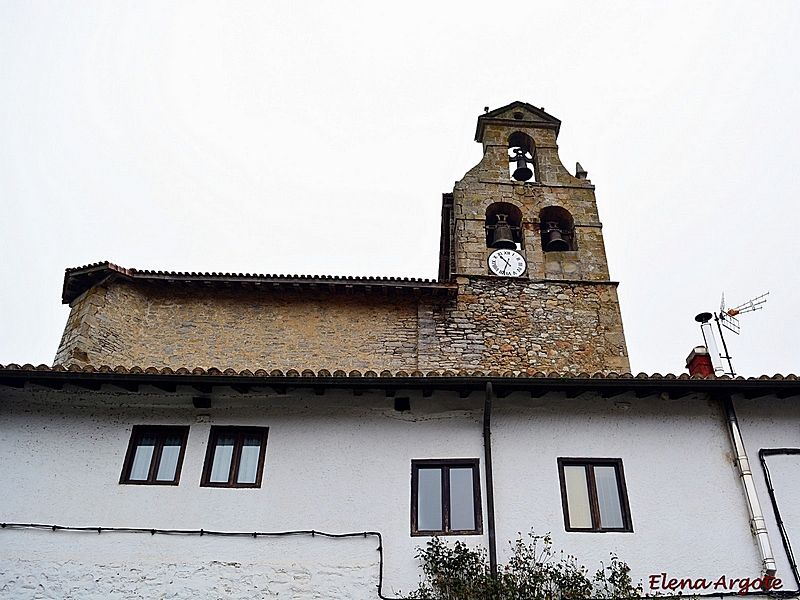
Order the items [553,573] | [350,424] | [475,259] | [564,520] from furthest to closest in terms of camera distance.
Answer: [475,259]
[350,424]
[564,520]
[553,573]

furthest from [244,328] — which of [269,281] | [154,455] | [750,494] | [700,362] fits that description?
[750,494]

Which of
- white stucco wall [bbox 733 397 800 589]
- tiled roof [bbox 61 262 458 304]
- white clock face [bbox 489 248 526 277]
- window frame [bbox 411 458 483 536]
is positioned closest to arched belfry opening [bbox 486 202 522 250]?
white clock face [bbox 489 248 526 277]

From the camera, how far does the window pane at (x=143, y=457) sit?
26.5ft

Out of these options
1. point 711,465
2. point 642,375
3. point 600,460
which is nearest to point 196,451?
point 600,460

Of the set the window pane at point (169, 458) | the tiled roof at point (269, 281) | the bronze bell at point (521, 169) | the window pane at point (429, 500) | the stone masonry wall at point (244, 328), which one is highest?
the bronze bell at point (521, 169)

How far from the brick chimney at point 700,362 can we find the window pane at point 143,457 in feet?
27.0

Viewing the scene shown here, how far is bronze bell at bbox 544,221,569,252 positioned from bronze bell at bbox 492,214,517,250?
866mm

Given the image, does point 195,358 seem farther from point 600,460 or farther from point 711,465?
point 711,465

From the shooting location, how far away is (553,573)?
→ 730 cm

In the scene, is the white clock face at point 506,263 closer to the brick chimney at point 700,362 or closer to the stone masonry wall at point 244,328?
the stone masonry wall at point 244,328

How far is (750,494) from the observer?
7949mm

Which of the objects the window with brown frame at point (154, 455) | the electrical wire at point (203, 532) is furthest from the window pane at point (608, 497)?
the window with brown frame at point (154, 455)

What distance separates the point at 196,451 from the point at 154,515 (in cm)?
88

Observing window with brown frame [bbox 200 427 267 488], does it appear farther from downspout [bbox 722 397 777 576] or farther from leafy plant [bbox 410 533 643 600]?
downspout [bbox 722 397 777 576]
